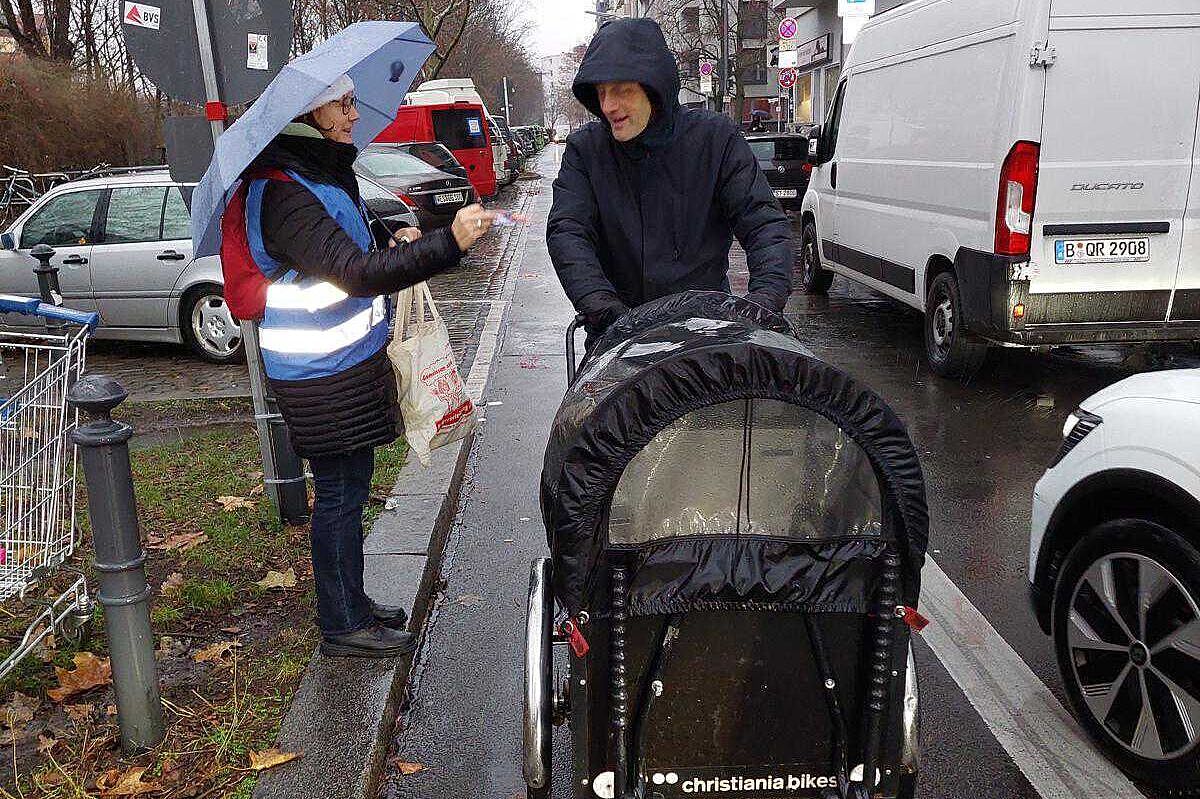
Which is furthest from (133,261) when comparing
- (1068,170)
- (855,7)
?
(855,7)

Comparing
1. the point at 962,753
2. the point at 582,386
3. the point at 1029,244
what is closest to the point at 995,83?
the point at 1029,244

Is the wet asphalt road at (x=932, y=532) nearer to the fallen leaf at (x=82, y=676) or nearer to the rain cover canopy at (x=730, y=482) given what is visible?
the fallen leaf at (x=82, y=676)

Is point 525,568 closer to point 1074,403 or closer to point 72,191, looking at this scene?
point 1074,403

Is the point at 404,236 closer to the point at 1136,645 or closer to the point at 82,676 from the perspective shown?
the point at 82,676

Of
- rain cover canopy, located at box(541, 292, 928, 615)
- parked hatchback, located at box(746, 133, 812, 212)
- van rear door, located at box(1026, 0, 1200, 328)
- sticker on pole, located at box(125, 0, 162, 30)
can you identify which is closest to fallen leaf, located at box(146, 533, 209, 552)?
sticker on pole, located at box(125, 0, 162, 30)

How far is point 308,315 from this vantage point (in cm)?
332

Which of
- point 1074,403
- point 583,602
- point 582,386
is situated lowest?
point 1074,403

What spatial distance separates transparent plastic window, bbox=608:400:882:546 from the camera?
93.1 inches

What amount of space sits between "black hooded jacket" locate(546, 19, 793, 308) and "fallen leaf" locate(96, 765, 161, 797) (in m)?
1.96

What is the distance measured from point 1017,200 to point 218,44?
4846 mm

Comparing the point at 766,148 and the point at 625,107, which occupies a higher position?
the point at 625,107

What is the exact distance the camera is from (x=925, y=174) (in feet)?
26.3

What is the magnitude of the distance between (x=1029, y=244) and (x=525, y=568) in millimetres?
4076

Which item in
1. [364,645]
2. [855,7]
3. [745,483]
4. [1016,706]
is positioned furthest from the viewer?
[855,7]
